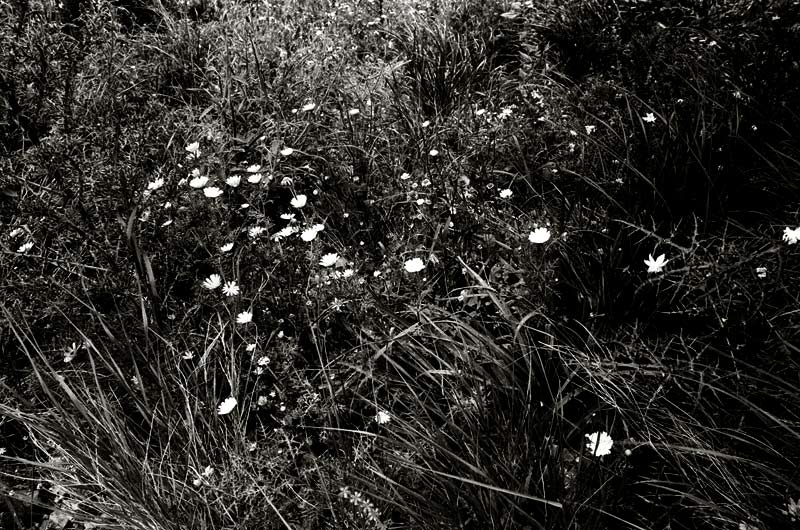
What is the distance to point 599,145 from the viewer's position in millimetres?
2203

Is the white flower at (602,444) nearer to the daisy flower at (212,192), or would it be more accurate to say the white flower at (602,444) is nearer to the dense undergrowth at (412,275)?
the dense undergrowth at (412,275)

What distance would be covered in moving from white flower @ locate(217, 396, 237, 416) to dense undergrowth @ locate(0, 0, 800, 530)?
10 mm

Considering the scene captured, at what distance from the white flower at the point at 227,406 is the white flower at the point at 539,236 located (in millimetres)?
1066

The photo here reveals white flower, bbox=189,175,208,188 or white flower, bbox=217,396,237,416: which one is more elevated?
white flower, bbox=189,175,208,188

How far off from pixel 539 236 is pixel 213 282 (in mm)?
1177

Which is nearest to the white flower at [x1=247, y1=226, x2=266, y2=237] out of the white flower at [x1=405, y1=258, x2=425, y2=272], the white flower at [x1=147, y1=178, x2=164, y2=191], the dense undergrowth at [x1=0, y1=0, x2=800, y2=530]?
the dense undergrowth at [x1=0, y1=0, x2=800, y2=530]

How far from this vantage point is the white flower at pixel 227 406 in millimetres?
1836

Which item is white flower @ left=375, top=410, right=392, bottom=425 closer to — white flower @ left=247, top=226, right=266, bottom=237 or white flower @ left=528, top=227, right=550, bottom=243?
white flower @ left=528, top=227, right=550, bottom=243

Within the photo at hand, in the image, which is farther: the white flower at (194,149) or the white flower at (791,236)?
the white flower at (194,149)

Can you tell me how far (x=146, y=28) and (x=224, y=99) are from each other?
4.70 ft

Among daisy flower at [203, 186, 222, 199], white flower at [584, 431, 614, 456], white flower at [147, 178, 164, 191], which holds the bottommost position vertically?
white flower at [584, 431, 614, 456]

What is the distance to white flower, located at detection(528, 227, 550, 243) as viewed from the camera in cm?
201

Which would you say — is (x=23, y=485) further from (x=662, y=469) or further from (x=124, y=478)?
(x=662, y=469)

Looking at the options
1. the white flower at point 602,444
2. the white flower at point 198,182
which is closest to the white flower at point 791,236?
the white flower at point 602,444
